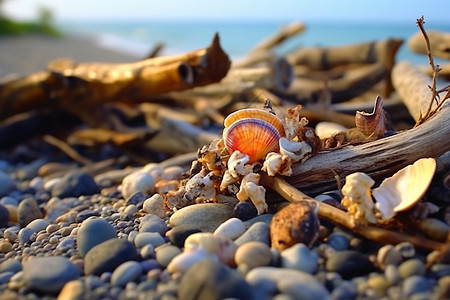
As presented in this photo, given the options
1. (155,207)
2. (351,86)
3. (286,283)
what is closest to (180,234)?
(155,207)

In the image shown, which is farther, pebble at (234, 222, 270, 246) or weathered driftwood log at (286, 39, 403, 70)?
weathered driftwood log at (286, 39, 403, 70)

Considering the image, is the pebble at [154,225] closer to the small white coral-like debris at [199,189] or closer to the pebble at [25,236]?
the small white coral-like debris at [199,189]

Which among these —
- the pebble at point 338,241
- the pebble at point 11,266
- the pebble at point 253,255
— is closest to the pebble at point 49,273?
the pebble at point 11,266

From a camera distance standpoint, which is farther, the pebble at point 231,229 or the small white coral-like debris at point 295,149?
the small white coral-like debris at point 295,149

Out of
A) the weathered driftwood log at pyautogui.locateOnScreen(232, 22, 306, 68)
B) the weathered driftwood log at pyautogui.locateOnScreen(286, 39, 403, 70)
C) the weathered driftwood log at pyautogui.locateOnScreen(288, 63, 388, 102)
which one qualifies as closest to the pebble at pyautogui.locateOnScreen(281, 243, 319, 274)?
the weathered driftwood log at pyautogui.locateOnScreen(288, 63, 388, 102)

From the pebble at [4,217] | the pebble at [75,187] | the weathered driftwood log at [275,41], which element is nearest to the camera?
the pebble at [4,217]

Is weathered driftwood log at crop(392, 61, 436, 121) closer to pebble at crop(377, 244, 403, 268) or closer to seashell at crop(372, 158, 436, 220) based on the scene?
seashell at crop(372, 158, 436, 220)

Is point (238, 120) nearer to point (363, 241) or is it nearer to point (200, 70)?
point (363, 241)

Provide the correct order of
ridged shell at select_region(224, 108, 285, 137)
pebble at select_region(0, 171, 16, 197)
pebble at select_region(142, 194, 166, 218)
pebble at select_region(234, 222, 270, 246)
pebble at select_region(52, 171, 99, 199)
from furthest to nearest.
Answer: pebble at select_region(0, 171, 16, 197)
pebble at select_region(52, 171, 99, 199)
pebble at select_region(142, 194, 166, 218)
ridged shell at select_region(224, 108, 285, 137)
pebble at select_region(234, 222, 270, 246)
